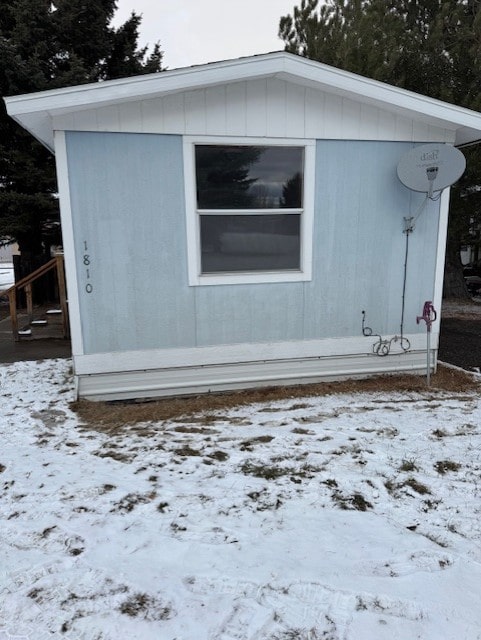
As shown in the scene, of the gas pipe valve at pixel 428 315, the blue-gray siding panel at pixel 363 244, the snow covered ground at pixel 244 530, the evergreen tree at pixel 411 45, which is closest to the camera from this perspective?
the snow covered ground at pixel 244 530

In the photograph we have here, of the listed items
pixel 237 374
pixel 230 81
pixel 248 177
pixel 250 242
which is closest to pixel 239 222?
pixel 250 242

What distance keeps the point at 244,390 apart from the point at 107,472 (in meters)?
2.02

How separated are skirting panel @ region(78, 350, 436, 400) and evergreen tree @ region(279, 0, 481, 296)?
5511mm

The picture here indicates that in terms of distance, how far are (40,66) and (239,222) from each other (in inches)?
328

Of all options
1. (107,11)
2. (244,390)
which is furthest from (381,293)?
(107,11)

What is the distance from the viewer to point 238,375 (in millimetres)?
4664

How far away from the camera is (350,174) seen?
449 cm

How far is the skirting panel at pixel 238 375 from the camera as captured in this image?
4.40 metres

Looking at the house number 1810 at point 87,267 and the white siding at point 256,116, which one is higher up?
the white siding at point 256,116

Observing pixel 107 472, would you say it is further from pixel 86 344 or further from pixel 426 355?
pixel 426 355

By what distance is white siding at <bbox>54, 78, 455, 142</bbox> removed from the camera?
3.96m

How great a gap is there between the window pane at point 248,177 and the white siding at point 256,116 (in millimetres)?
182

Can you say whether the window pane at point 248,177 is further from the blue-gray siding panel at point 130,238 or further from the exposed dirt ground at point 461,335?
the exposed dirt ground at point 461,335

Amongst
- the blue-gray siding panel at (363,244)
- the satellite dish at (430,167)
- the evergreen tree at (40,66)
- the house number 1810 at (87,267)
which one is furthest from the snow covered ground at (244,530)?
the evergreen tree at (40,66)
